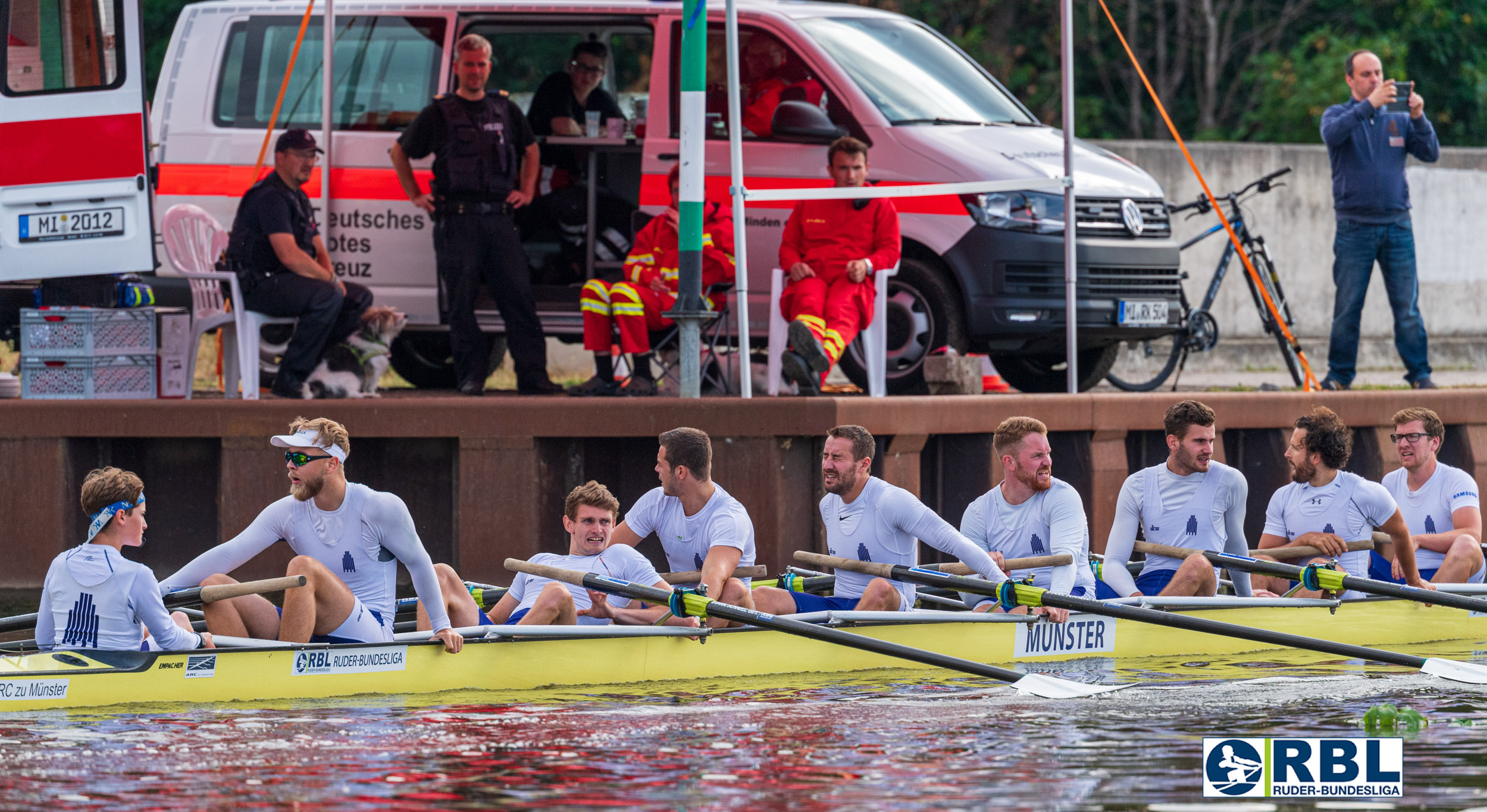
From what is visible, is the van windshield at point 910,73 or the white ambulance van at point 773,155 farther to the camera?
the van windshield at point 910,73

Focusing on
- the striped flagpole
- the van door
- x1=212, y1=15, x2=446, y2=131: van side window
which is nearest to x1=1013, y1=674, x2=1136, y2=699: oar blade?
the striped flagpole

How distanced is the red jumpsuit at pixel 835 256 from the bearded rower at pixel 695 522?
1721mm

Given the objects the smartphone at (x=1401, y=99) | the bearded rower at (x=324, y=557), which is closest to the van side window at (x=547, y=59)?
the smartphone at (x=1401, y=99)

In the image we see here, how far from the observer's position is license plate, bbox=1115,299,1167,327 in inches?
436

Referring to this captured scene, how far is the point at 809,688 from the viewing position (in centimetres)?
831

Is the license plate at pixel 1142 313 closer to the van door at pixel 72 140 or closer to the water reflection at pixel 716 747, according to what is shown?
the water reflection at pixel 716 747

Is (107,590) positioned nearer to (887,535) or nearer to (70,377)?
(70,377)

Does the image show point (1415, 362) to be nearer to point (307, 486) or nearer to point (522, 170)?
point (522, 170)

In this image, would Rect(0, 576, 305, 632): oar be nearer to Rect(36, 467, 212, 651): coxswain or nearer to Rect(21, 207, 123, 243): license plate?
Rect(36, 467, 212, 651): coxswain

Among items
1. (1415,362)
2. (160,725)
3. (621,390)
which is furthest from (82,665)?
(1415,362)

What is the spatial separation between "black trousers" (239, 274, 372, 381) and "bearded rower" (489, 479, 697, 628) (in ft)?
7.70

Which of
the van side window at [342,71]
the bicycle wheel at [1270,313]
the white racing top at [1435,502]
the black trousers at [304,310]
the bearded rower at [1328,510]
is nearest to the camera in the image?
the bearded rower at [1328,510]

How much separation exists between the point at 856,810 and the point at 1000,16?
15424 millimetres

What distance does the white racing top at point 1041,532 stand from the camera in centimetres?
883
